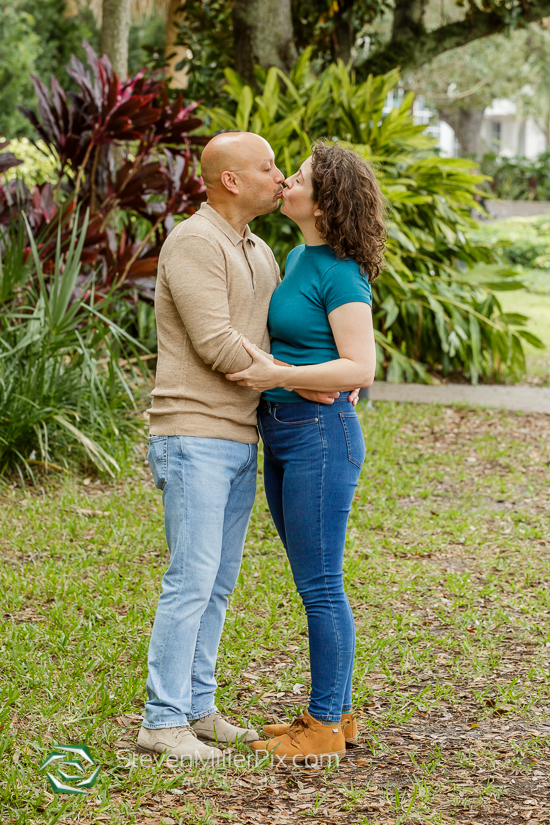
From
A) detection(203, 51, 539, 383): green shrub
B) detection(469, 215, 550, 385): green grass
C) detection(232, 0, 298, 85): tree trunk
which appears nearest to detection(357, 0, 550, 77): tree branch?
detection(203, 51, 539, 383): green shrub

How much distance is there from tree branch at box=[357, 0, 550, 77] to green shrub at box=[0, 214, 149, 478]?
5094 millimetres

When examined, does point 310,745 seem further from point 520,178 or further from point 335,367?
point 520,178

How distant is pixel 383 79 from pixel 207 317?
631 centimetres

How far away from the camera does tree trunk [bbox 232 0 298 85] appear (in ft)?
25.9

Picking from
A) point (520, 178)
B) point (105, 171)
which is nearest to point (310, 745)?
point (105, 171)

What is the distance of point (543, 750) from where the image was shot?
8.87ft

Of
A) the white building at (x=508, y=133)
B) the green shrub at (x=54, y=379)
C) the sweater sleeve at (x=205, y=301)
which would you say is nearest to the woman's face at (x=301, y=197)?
the sweater sleeve at (x=205, y=301)

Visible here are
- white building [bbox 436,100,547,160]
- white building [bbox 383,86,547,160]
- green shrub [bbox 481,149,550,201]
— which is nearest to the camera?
green shrub [bbox 481,149,550,201]

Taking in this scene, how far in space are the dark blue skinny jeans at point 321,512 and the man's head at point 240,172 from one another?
1.96ft

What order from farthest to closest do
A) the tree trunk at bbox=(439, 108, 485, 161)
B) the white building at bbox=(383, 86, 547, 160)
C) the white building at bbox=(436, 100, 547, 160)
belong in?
the white building at bbox=(436, 100, 547, 160) < the white building at bbox=(383, 86, 547, 160) < the tree trunk at bbox=(439, 108, 485, 161)

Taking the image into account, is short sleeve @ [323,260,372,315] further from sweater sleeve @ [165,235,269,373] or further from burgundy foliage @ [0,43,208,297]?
burgundy foliage @ [0,43,208,297]

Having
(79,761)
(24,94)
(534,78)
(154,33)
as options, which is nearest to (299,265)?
(79,761)

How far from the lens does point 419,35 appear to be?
29.7ft

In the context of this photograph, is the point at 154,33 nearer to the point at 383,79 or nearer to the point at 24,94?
the point at 24,94
